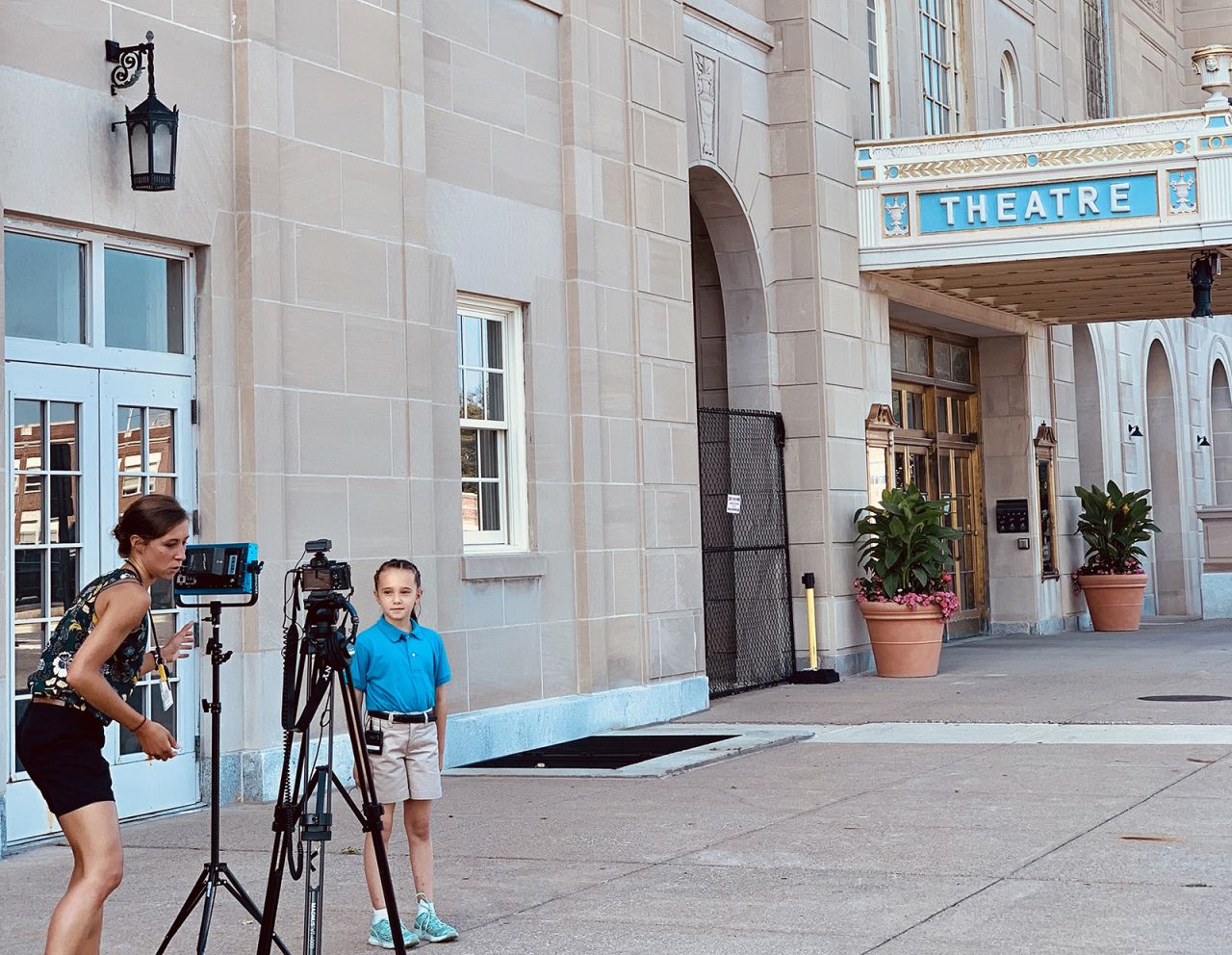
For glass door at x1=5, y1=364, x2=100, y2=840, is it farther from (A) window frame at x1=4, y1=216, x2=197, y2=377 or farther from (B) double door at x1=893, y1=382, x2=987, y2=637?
(B) double door at x1=893, y1=382, x2=987, y2=637

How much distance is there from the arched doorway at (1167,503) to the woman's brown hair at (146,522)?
27.9m

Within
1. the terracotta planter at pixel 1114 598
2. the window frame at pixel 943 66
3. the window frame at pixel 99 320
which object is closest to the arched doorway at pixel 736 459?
the window frame at pixel 943 66

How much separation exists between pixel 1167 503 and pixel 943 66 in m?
12.6

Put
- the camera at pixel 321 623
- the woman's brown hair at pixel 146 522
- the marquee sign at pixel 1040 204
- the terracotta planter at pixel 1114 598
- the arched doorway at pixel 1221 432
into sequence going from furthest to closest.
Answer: the arched doorway at pixel 1221 432 → the terracotta planter at pixel 1114 598 → the marquee sign at pixel 1040 204 → the camera at pixel 321 623 → the woman's brown hair at pixel 146 522

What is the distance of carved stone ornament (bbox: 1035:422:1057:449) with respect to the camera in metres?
23.3

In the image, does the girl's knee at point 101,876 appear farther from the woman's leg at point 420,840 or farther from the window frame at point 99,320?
the window frame at point 99,320

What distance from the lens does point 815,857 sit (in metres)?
8.09

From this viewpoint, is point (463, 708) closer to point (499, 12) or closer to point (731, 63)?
point (499, 12)

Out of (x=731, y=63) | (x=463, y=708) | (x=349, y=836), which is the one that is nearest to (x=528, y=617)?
(x=463, y=708)

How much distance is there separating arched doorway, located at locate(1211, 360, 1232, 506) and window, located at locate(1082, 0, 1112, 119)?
29.7 feet

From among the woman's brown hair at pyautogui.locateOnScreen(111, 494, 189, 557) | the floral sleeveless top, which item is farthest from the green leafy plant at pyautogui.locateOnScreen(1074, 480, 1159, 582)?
the floral sleeveless top

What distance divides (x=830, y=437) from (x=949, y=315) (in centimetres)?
404

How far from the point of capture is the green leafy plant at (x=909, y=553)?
17234 millimetres

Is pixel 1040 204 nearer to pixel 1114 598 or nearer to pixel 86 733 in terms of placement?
pixel 1114 598
